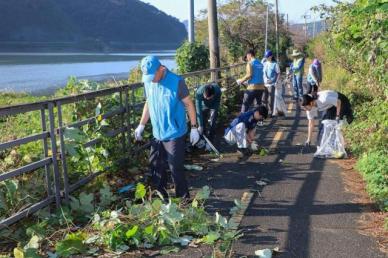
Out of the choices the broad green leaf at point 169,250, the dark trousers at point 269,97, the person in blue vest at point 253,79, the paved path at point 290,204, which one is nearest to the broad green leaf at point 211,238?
the paved path at point 290,204

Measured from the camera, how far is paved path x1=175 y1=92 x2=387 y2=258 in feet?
16.4

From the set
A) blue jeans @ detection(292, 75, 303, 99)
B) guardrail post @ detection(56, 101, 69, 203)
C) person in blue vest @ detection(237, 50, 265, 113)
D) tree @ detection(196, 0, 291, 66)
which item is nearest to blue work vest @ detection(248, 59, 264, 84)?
person in blue vest @ detection(237, 50, 265, 113)

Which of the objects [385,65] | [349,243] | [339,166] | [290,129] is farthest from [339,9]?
[349,243]

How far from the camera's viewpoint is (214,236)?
4.96m

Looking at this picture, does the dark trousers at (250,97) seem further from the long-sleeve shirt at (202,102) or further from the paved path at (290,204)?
the long-sleeve shirt at (202,102)

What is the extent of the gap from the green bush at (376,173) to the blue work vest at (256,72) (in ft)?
14.1

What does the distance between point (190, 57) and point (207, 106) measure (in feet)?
20.1

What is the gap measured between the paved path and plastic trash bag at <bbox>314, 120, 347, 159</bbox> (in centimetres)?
27

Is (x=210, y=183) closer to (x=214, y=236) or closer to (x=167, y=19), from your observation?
(x=214, y=236)

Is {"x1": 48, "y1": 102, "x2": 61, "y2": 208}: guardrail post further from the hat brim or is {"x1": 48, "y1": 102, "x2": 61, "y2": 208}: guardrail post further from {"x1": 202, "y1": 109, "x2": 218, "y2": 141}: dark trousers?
{"x1": 202, "y1": 109, "x2": 218, "y2": 141}: dark trousers

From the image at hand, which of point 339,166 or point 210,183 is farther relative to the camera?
point 339,166

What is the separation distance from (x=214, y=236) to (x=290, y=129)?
7599 millimetres

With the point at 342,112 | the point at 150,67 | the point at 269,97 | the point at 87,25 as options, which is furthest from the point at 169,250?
the point at 87,25

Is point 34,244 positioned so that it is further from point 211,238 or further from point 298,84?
point 298,84
